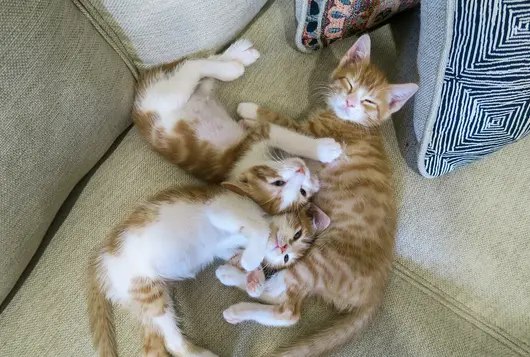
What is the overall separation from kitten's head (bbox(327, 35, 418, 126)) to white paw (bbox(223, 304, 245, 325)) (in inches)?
26.9

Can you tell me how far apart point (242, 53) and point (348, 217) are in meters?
0.58

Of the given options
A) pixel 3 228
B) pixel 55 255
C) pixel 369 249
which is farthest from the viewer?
pixel 369 249

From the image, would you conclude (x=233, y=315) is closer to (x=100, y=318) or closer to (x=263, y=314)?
(x=263, y=314)

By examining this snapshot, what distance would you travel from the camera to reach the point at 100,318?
1.01 m

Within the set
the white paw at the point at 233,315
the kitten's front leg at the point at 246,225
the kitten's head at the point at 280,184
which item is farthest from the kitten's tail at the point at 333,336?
the kitten's head at the point at 280,184

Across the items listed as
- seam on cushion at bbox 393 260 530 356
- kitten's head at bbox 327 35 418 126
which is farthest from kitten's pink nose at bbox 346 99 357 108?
seam on cushion at bbox 393 260 530 356

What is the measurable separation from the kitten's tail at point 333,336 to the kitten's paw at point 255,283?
16 cm

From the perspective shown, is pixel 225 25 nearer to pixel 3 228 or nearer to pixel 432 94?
pixel 432 94

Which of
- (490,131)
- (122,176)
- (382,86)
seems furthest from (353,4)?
(122,176)

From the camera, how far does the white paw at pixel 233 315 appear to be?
1.07 meters

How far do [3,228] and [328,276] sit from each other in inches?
31.8

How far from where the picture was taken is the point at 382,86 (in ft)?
4.08

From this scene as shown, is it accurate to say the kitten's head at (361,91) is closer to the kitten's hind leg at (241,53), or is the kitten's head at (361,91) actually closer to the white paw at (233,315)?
the kitten's hind leg at (241,53)

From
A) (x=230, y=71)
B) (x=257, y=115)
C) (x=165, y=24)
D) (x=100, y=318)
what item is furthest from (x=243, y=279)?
(x=165, y=24)
